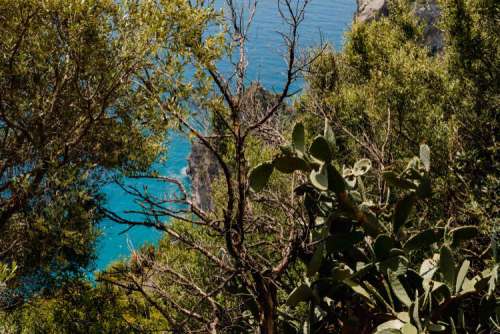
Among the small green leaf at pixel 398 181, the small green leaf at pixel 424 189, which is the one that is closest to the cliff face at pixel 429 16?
the small green leaf at pixel 398 181

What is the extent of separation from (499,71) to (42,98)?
8897mm

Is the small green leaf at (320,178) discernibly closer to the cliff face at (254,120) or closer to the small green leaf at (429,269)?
the cliff face at (254,120)

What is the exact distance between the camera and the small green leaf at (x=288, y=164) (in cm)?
439

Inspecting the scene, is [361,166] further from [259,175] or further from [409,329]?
[409,329]

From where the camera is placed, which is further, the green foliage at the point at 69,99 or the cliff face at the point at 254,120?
the green foliage at the point at 69,99

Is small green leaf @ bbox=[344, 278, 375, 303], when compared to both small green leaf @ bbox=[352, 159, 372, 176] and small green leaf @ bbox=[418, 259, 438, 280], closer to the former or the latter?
small green leaf @ bbox=[418, 259, 438, 280]

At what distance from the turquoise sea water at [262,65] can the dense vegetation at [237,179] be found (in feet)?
31.3

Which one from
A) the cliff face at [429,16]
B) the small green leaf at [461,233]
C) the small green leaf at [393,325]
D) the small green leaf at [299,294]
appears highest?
the cliff face at [429,16]

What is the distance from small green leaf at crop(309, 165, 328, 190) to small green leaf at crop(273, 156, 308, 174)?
0.80 ft

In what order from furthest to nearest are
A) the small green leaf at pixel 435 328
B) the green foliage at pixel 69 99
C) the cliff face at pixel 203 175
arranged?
1. the cliff face at pixel 203 175
2. the green foliage at pixel 69 99
3. the small green leaf at pixel 435 328

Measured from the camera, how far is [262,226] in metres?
6.78

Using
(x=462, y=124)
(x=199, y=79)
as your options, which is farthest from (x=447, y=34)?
(x=199, y=79)

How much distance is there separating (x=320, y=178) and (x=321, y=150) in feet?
1.15

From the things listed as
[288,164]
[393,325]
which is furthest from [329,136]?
[393,325]
